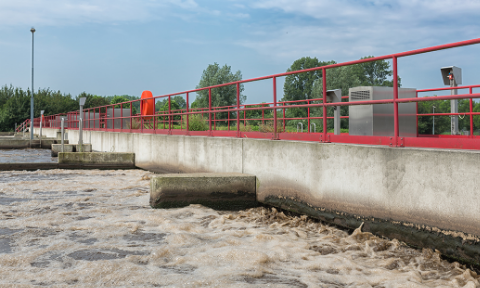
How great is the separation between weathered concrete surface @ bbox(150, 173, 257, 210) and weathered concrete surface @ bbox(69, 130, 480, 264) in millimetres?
414

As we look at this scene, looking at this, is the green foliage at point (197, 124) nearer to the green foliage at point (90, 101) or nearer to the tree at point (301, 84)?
the tree at point (301, 84)

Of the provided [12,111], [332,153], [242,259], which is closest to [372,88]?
[332,153]

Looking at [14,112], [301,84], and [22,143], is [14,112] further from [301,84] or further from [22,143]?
[301,84]

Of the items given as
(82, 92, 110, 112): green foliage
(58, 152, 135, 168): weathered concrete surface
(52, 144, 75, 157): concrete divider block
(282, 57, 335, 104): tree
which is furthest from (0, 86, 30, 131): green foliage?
(58, 152, 135, 168): weathered concrete surface

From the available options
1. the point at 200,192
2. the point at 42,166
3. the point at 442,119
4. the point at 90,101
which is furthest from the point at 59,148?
the point at 90,101

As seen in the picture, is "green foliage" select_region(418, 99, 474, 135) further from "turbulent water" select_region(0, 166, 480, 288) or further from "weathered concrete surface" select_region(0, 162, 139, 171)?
"weathered concrete surface" select_region(0, 162, 139, 171)

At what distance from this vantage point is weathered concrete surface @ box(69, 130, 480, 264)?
4.34 meters

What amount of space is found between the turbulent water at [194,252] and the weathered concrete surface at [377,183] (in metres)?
0.26

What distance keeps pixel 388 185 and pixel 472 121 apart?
3269mm

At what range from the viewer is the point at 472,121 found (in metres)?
7.28

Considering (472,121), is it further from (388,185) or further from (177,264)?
(177,264)

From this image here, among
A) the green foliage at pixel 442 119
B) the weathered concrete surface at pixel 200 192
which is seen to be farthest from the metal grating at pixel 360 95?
the weathered concrete surface at pixel 200 192

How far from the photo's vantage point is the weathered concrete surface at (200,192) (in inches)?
291

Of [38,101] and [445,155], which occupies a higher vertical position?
[38,101]
